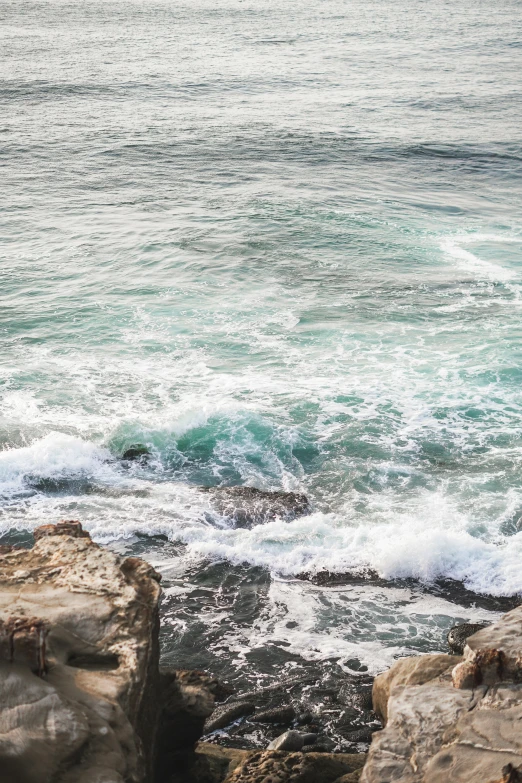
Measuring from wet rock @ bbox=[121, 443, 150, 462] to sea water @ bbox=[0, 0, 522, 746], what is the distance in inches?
7.7

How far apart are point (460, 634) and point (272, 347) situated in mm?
11631

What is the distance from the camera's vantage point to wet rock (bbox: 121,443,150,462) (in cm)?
1697

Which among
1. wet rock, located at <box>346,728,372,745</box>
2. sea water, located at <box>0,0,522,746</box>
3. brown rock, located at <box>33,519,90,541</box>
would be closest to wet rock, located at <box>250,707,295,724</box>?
sea water, located at <box>0,0,522,746</box>

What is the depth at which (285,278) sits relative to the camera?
85.7ft

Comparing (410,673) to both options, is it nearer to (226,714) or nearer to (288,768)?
(288,768)

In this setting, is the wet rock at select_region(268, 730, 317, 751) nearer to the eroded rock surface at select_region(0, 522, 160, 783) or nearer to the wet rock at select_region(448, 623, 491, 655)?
the eroded rock surface at select_region(0, 522, 160, 783)

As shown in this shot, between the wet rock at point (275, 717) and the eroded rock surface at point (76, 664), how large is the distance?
8.09 feet

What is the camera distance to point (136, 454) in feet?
56.0

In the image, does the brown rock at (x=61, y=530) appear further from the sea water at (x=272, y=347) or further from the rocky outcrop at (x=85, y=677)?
the sea water at (x=272, y=347)

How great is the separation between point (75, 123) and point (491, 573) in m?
36.4

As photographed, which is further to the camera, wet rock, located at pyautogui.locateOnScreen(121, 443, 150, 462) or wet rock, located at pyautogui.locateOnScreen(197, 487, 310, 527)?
wet rock, located at pyautogui.locateOnScreen(121, 443, 150, 462)

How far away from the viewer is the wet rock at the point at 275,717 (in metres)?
10.3

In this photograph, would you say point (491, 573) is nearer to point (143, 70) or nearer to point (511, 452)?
point (511, 452)

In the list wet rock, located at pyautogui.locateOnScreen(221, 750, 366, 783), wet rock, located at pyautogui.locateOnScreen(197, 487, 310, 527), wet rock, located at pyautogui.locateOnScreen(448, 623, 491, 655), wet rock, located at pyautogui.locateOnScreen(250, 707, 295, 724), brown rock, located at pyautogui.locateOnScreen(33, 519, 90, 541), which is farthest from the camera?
wet rock, located at pyautogui.locateOnScreen(197, 487, 310, 527)
